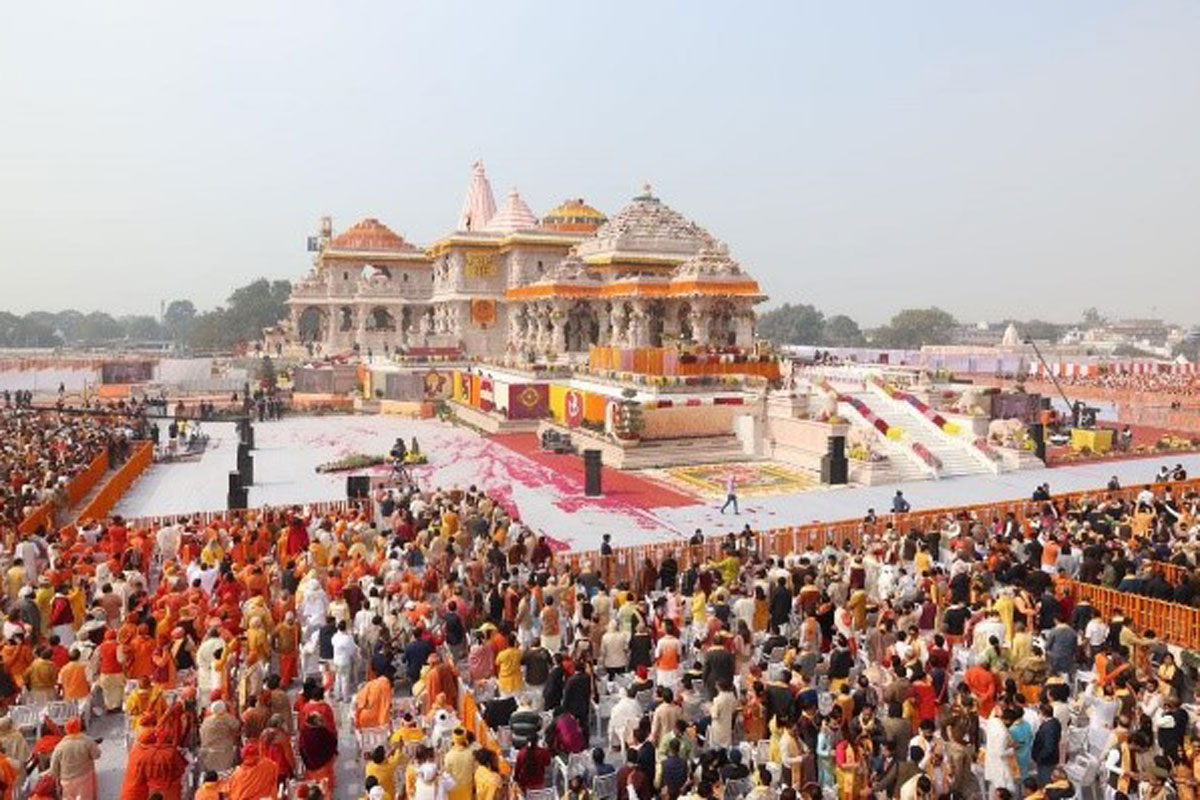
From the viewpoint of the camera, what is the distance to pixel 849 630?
37.5 feet

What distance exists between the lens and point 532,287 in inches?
1950

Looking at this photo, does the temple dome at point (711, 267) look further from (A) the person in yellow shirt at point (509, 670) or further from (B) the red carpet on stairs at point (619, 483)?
(A) the person in yellow shirt at point (509, 670)

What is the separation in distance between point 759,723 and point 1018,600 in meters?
4.41

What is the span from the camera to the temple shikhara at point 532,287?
41.8m

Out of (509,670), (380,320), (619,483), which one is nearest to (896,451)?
(619,483)

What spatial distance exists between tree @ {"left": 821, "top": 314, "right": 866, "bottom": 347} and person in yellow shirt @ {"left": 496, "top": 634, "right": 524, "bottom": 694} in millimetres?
157723

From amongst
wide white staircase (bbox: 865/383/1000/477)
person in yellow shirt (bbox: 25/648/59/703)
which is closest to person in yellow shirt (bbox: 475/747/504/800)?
person in yellow shirt (bbox: 25/648/59/703)

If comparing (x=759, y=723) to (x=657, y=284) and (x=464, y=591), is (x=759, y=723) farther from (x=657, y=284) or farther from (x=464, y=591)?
(x=657, y=284)

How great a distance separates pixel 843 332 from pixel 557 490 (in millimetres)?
152869

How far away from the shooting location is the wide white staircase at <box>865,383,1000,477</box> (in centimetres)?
2674

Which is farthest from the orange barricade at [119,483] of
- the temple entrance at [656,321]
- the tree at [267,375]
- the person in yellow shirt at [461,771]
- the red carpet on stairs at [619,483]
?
the temple entrance at [656,321]

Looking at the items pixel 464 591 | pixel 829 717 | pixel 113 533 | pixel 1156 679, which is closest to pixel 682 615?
pixel 464 591

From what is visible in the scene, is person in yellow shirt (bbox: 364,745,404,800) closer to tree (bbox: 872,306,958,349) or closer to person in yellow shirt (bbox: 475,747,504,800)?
person in yellow shirt (bbox: 475,747,504,800)

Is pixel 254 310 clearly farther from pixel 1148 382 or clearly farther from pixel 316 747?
pixel 316 747
